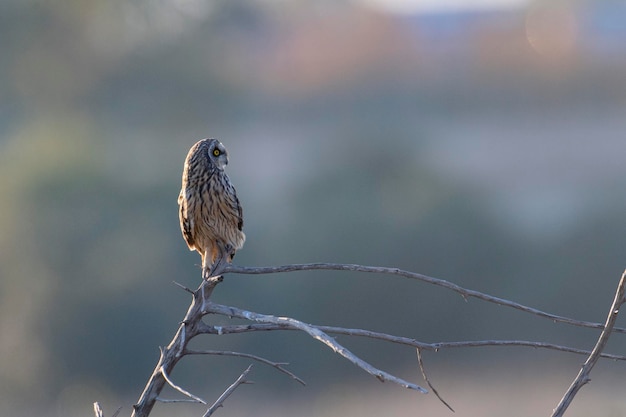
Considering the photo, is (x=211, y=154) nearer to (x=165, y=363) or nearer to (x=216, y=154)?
(x=216, y=154)

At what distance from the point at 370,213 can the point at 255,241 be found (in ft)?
6.52

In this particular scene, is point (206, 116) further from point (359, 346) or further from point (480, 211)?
point (359, 346)

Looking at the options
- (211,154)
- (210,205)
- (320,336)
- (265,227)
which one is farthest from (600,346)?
(265,227)

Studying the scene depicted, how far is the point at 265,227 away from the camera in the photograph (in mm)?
18516

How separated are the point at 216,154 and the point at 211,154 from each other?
34 millimetres

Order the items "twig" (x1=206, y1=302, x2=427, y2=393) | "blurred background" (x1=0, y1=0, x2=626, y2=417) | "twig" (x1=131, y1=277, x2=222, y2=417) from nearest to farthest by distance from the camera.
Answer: "twig" (x1=206, y1=302, x2=427, y2=393), "twig" (x1=131, y1=277, x2=222, y2=417), "blurred background" (x1=0, y1=0, x2=626, y2=417)

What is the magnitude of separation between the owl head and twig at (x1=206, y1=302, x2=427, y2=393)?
2.37 metres

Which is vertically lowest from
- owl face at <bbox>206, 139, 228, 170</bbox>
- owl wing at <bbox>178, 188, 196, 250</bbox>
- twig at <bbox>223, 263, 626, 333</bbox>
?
twig at <bbox>223, 263, 626, 333</bbox>

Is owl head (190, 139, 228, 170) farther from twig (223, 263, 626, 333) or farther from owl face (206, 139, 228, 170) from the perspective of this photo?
twig (223, 263, 626, 333)

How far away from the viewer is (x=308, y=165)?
21375mm

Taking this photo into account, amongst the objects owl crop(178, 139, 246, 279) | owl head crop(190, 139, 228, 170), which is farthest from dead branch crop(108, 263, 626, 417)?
owl head crop(190, 139, 228, 170)

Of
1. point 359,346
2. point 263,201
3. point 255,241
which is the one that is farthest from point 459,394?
point 263,201

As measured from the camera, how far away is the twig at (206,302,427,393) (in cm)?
255

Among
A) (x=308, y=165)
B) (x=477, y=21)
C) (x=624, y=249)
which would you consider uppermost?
(x=477, y=21)
